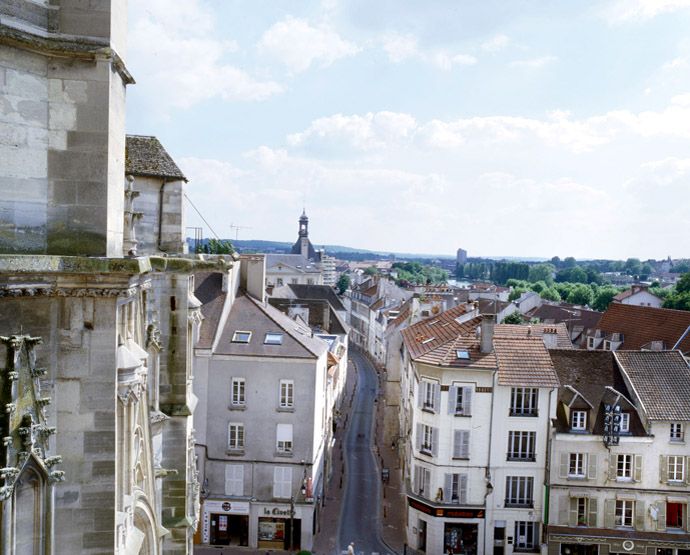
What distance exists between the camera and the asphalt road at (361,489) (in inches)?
1556

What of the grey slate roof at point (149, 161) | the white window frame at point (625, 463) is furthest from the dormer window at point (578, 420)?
the grey slate roof at point (149, 161)

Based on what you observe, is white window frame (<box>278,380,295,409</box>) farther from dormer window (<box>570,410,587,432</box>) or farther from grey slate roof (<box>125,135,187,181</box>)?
grey slate roof (<box>125,135,187,181</box>)

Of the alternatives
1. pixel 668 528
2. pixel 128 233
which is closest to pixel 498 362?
pixel 668 528

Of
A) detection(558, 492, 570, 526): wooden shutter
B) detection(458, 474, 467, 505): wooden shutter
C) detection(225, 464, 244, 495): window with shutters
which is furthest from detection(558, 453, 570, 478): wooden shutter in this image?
detection(225, 464, 244, 495): window with shutters

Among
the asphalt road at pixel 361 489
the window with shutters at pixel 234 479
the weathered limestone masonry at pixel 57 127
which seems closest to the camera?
the weathered limestone masonry at pixel 57 127

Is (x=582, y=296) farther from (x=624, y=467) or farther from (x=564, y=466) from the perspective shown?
(x=564, y=466)

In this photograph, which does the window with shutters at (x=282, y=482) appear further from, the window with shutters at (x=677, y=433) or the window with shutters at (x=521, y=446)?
the window with shutters at (x=677, y=433)

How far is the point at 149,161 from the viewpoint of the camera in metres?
16.8

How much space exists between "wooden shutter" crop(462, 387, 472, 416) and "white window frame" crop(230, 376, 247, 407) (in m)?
11.7

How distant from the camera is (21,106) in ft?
23.8

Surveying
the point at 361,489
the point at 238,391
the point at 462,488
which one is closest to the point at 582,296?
the point at 361,489

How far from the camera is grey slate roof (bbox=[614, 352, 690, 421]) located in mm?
36938

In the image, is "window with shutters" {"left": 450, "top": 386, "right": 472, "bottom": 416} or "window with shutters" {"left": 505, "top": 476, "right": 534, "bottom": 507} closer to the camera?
"window with shutters" {"left": 450, "top": 386, "right": 472, "bottom": 416}

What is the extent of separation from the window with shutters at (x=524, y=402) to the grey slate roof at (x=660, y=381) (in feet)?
19.2
